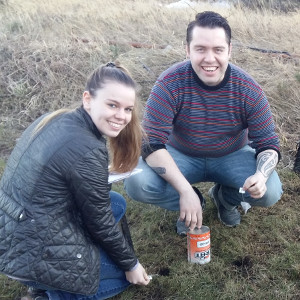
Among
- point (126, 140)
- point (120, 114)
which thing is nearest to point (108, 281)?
point (126, 140)

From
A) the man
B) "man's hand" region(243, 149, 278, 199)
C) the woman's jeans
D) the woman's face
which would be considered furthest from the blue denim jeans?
the woman's face

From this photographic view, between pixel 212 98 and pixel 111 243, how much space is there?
113cm

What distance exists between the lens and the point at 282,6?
32.8 ft

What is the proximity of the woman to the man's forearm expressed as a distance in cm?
94

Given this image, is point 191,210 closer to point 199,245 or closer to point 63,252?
point 199,245

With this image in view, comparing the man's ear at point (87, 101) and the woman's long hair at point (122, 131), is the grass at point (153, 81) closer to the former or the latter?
the woman's long hair at point (122, 131)

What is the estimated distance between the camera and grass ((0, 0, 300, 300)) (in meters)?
2.43

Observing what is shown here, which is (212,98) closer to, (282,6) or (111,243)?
(111,243)

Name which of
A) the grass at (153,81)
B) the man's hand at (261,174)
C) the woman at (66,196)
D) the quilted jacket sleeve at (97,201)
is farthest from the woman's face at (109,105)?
the grass at (153,81)

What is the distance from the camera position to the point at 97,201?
190 centimetres

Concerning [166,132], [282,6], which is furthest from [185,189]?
[282,6]

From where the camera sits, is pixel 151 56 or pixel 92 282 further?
pixel 151 56

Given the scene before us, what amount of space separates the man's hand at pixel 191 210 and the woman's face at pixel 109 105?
659 mm

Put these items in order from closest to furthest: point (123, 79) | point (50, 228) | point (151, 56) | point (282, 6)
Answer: point (50, 228) < point (123, 79) < point (151, 56) < point (282, 6)
